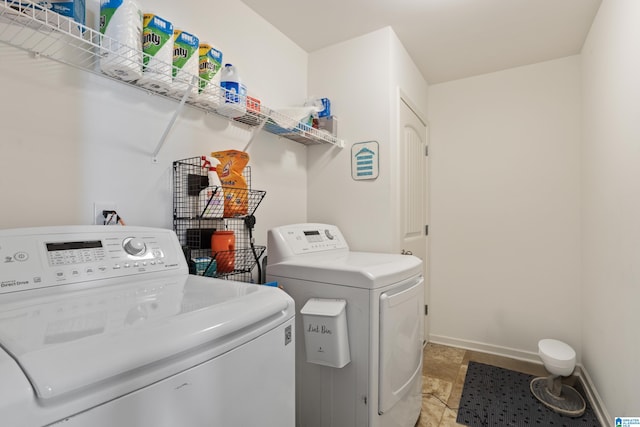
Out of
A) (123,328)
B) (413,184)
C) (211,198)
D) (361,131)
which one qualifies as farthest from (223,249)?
(413,184)

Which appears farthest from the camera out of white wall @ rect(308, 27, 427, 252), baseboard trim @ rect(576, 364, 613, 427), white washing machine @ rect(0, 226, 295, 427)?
white wall @ rect(308, 27, 427, 252)

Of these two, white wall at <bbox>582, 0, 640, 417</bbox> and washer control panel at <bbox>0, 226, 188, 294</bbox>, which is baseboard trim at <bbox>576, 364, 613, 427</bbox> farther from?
washer control panel at <bbox>0, 226, 188, 294</bbox>

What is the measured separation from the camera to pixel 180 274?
119cm

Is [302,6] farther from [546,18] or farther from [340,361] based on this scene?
[340,361]

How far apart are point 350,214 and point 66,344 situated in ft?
6.33

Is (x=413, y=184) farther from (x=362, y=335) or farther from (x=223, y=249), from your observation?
(x=223, y=249)

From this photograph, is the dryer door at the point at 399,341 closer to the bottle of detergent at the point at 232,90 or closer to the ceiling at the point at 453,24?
Answer: the bottle of detergent at the point at 232,90

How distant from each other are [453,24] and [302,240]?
5.77ft

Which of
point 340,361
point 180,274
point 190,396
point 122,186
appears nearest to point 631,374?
point 340,361

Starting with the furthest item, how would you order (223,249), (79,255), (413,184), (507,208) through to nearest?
(507,208)
(413,184)
(223,249)
(79,255)

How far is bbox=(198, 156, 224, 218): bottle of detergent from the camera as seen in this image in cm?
142

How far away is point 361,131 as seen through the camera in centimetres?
233

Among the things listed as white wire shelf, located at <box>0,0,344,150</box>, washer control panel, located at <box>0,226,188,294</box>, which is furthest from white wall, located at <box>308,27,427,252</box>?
washer control panel, located at <box>0,226,188,294</box>

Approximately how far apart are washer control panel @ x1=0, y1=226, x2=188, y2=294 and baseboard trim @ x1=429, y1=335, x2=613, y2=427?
245 cm
